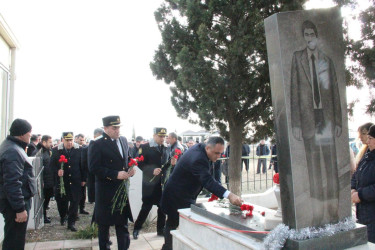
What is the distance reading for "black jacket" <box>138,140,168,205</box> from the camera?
6259 mm

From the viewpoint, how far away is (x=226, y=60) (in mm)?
8664

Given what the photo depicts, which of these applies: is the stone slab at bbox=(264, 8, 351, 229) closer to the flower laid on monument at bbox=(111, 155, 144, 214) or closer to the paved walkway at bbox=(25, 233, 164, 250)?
the flower laid on monument at bbox=(111, 155, 144, 214)

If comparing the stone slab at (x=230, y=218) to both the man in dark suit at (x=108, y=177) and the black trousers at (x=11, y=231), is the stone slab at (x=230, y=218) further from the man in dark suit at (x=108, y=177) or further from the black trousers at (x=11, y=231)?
the black trousers at (x=11, y=231)

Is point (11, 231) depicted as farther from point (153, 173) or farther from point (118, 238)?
point (153, 173)

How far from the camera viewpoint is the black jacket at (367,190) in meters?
3.51

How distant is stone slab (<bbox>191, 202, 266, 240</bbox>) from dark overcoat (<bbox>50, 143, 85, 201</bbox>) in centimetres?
407

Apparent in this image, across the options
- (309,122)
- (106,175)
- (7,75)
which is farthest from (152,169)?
(309,122)

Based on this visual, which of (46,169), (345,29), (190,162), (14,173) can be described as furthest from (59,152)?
(345,29)

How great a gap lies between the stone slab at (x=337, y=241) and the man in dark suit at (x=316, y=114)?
0.47 feet

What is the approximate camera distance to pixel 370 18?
761 cm

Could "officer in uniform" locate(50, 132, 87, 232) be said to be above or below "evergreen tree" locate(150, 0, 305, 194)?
below

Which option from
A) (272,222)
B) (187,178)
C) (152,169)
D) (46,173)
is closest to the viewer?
(272,222)

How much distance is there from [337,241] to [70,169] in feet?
19.3

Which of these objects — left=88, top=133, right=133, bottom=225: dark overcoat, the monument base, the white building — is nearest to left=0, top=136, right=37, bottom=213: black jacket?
left=88, top=133, right=133, bottom=225: dark overcoat
